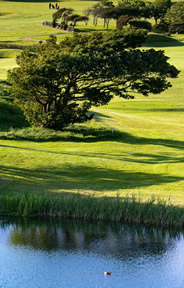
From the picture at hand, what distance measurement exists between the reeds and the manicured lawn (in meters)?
1.05

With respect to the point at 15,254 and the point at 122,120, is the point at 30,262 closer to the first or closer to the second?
the point at 15,254

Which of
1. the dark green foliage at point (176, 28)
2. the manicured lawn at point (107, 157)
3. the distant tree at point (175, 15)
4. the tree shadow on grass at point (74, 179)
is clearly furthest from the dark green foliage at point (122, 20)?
the tree shadow on grass at point (74, 179)

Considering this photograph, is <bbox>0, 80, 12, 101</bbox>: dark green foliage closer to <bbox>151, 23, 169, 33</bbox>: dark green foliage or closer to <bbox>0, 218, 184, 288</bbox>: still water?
<bbox>0, 218, 184, 288</bbox>: still water

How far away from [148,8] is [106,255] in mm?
108752

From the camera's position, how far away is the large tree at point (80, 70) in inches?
1336

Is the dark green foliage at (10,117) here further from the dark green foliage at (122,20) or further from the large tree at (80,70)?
the dark green foliage at (122,20)

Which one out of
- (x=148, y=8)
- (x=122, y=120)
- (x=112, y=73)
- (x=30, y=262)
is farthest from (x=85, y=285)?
(x=148, y=8)

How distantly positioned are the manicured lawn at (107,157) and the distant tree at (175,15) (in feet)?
226

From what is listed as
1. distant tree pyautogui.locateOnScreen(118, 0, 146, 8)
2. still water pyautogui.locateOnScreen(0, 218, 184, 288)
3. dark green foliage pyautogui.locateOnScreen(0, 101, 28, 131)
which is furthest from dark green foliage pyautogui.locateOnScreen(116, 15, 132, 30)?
still water pyautogui.locateOnScreen(0, 218, 184, 288)

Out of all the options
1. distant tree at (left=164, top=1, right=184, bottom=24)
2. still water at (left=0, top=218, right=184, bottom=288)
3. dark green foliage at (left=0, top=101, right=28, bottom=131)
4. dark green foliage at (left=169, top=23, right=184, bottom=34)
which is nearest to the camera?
still water at (left=0, top=218, right=184, bottom=288)

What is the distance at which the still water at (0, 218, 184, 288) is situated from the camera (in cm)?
1528

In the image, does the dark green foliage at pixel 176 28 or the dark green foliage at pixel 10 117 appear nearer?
the dark green foliage at pixel 10 117

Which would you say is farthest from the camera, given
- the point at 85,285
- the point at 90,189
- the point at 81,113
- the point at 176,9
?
the point at 176,9

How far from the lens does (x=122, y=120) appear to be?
43.2 meters
